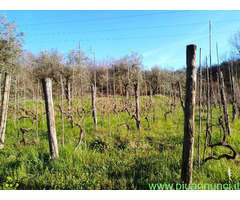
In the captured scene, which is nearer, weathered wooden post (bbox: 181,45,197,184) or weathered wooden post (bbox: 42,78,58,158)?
weathered wooden post (bbox: 181,45,197,184)

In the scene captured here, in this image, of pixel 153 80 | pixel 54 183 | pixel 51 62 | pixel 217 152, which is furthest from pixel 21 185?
pixel 153 80

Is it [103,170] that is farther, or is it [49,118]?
[49,118]

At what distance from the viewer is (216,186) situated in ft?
8.83

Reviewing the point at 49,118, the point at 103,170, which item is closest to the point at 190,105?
the point at 103,170

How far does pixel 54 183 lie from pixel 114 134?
3379 millimetres

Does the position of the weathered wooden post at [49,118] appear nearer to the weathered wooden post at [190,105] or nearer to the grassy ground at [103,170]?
the grassy ground at [103,170]

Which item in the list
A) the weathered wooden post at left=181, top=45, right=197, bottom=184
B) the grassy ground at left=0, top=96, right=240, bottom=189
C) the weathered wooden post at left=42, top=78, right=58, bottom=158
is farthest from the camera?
the weathered wooden post at left=42, top=78, right=58, bottom=158

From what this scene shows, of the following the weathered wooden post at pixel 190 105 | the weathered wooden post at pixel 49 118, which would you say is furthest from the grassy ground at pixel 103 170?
the weathered wooden post at pixel 190 105

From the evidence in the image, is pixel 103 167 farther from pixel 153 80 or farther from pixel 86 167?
pixel 153 80

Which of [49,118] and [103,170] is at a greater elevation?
[49,118]

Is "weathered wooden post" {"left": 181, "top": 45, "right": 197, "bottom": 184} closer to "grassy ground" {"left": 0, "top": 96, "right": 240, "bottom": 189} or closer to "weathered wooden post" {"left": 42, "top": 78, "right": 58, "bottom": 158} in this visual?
"grassy ground" {"left": 0, "top": 96, "right": 240, "bottom": 189}

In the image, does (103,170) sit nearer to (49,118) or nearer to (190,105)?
(49,118)

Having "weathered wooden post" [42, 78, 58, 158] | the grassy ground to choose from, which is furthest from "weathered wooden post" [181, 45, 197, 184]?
"weathered wooden post" [42, 78, 58, 158]

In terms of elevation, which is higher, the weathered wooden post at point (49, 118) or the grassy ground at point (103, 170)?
the weathered wooden post at point (49, 118)
